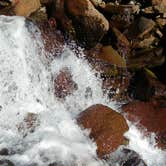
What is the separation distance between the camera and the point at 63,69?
11336 mm

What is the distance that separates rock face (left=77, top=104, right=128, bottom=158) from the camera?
29.8 ft

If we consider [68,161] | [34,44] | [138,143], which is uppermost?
[34,44]

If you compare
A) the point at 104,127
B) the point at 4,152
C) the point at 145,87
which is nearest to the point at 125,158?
the point at 104,127

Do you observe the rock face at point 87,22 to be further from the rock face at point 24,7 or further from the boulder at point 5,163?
the boulder at point 5,163

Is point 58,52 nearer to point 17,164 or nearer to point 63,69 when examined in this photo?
point 63,69

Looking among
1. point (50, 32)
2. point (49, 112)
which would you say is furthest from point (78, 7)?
point (49, 112)

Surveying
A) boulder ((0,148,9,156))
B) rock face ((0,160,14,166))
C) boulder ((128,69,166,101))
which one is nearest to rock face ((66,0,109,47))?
boulder ((128,69,166,101))

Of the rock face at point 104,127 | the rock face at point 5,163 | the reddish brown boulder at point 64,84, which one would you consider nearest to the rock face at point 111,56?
the reddish brown boulder at point 64,84

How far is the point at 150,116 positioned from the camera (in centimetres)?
1049

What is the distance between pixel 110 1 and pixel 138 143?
4095mm

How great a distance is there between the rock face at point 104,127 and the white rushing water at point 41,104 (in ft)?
0.49

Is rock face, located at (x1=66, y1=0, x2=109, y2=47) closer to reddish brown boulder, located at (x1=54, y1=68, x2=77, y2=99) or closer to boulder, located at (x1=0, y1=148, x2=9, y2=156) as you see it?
reddish brown boulder, located at (x1=54, y1=68, x2=77, y2=99)

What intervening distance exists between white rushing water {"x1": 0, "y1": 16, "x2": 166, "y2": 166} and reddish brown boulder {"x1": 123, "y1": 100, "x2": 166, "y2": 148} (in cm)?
22

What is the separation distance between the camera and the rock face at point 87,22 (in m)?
11.3
